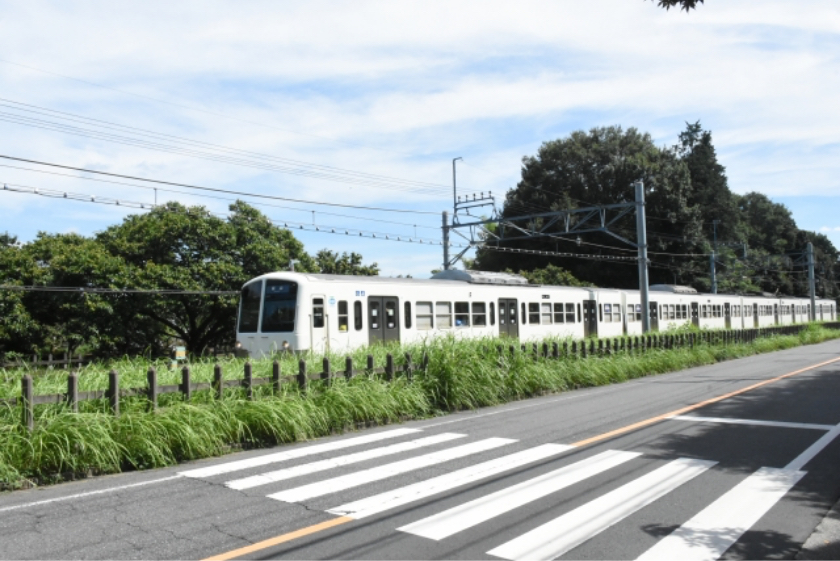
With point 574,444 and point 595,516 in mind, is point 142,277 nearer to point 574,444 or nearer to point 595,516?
point 574,444

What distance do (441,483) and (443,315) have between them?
1518cm

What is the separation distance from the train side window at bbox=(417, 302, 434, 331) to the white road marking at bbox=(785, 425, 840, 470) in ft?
41.4

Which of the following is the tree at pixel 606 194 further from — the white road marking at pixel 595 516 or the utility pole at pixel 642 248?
the white road marking at pixel 595 516

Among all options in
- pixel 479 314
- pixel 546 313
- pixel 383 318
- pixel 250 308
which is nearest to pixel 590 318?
pixel 546 313

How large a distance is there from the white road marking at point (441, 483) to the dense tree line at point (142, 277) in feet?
53.2

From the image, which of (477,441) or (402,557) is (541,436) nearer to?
(477,441)

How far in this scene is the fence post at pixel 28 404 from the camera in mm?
7277

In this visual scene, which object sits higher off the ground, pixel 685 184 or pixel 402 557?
pixel 685 184

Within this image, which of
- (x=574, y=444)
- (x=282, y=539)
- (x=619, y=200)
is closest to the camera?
(x=282, y=539)

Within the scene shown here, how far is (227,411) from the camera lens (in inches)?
345

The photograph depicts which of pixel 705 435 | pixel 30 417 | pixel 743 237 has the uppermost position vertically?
pixel 743 237

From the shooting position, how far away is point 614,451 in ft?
26.7

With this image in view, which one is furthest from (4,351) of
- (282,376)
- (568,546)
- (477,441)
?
(568,546)

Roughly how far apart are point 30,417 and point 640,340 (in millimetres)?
16508
